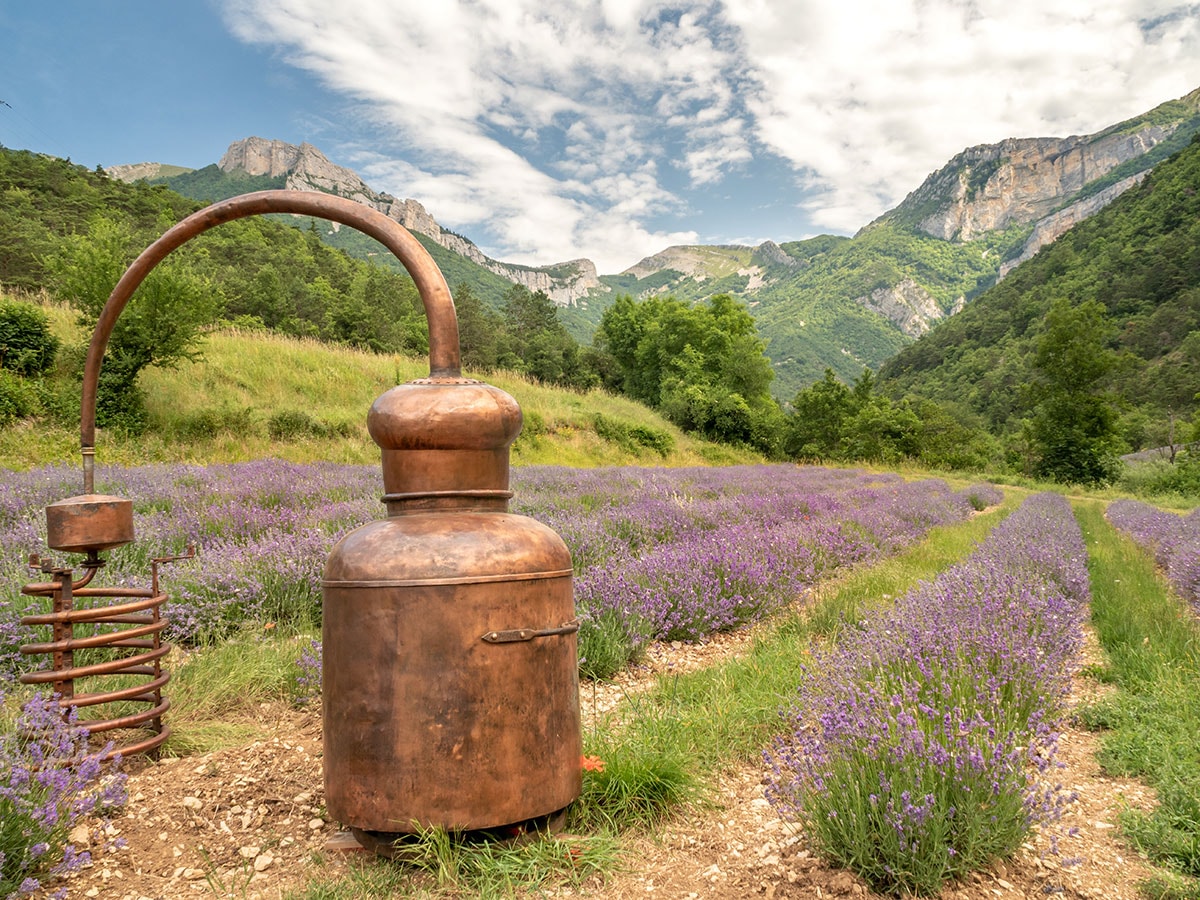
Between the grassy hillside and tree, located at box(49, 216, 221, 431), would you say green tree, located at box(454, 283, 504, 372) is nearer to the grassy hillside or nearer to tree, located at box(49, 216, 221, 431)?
the grassy hillside

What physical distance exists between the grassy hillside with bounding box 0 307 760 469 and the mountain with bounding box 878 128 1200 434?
37.3 meters

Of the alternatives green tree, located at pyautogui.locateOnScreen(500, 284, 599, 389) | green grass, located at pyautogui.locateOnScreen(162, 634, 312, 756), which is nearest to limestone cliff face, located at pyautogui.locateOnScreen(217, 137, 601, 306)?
green tree, located at pyautogui.locateOnScreen(500, 284, 599, 389)

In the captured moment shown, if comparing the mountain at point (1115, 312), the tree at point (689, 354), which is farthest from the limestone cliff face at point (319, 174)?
the tree at point (689, 354)

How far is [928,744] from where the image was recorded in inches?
86.4

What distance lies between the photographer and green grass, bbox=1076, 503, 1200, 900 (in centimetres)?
212

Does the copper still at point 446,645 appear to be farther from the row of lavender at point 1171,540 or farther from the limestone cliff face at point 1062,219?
the limestone cliff face at point 1062,219

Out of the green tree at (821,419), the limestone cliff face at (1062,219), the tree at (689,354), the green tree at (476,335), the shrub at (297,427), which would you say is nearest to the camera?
the shrub at (297,427)

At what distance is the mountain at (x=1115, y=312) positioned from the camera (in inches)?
2099

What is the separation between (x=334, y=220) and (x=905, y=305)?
188830mm

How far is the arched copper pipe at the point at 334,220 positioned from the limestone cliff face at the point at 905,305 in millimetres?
181397

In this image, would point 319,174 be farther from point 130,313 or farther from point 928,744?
point 928,744

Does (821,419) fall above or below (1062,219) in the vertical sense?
below

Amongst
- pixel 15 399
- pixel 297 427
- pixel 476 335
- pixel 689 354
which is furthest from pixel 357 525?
pixel 476 335

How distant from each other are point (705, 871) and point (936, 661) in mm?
1530
